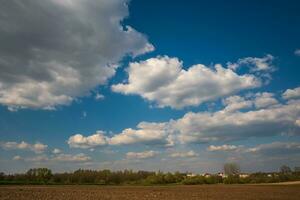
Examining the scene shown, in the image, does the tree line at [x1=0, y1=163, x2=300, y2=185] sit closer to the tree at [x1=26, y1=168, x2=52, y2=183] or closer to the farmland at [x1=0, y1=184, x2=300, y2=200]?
the tree at [x1=26, y1=168, x2=52, y2=183]

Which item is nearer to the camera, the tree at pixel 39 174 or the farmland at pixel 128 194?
the farmland at pixel 128 194

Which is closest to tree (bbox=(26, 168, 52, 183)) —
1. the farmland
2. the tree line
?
the tree line

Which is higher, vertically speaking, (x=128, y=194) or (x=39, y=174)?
(x=39, y=174)

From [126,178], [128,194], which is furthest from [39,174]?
[128,194]

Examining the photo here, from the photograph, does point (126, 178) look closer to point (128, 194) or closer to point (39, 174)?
point (39, 174)

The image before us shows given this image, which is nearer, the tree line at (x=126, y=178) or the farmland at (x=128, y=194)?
the farmland at (x=128, y=194)

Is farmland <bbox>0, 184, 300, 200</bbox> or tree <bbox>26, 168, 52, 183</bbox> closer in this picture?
farmland <bbox>0, 184, 300, 200</bbox>

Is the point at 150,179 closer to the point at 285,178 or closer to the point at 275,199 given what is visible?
the point at 285,178

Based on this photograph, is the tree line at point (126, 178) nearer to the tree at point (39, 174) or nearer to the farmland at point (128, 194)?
the tree at point (39, 174)

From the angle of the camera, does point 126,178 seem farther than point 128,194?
Yes

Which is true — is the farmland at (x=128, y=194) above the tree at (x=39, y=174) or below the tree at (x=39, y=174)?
below

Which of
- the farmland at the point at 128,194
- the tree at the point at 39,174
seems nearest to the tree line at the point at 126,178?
the tree at the point at 39,174

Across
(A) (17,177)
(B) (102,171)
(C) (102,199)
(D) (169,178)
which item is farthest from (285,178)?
(C) (102,199)

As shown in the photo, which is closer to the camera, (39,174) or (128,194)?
(128,194)
